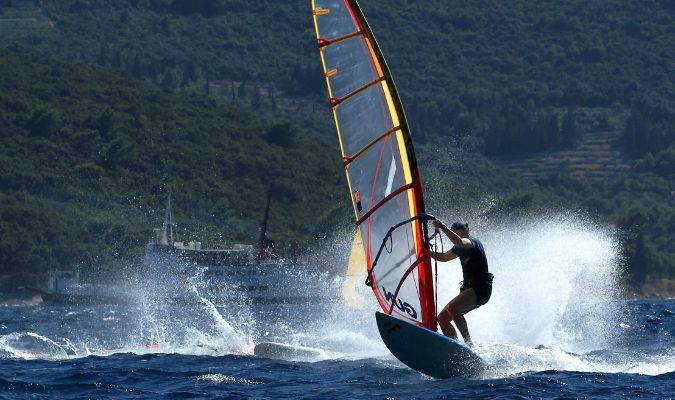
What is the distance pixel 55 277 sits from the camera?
303 feet

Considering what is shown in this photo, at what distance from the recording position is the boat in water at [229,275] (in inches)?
3730

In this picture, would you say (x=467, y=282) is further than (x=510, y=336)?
No

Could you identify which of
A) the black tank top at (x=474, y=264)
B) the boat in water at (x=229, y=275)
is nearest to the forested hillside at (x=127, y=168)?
the boat in water at (x=229, y=275)

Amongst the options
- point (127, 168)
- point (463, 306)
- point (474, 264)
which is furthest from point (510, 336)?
point (127, 168)

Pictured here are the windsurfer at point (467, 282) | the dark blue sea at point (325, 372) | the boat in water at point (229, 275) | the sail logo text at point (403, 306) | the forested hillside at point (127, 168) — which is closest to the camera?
the dark blue sea at point (325, 372)

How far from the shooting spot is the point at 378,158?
20750mm

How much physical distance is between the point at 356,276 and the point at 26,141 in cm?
9524

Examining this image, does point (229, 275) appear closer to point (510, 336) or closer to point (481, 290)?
point (510, 336)

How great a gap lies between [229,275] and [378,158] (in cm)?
7551

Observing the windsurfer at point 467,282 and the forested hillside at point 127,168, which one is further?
the forested hillside at point 127,168

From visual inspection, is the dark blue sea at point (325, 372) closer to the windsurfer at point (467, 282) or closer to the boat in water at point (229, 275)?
the windsurfer at point (467, 282)

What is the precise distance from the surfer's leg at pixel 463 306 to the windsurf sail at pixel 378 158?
42 centimetres

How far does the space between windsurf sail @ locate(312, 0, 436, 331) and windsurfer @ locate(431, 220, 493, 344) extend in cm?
37

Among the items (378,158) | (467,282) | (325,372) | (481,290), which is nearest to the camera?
(481,290)
